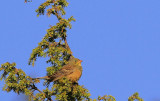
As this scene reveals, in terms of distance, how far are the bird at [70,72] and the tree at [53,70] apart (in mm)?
151

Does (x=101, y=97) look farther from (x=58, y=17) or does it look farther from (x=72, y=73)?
(x=58, y=17)

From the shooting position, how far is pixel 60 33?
1569 centimetres

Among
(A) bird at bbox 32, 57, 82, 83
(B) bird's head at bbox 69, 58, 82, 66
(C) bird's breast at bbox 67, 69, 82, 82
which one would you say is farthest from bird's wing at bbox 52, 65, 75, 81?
(B) bird's head at bbox 69, 58, 82, 66

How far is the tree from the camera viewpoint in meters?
14.5

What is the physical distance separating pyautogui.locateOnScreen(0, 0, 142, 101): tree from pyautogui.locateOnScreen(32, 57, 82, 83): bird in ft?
0.50

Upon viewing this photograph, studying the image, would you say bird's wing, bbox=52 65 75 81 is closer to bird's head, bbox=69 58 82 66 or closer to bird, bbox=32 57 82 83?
bird, bbox=32 57 82 83

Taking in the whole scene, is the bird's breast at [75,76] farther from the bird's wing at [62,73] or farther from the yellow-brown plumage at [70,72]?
the bird's wing at [62,73]

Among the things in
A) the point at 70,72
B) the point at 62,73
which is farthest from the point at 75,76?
the point at 62,73

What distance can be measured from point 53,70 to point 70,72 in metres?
0.60

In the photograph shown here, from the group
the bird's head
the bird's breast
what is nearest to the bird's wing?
the bird's breast

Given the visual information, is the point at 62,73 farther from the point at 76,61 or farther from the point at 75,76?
the point at 76,61

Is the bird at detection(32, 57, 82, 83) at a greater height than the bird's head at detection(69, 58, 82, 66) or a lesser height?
lesser

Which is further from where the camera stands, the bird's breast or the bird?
the bird's breast

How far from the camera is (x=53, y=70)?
1536cm
